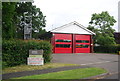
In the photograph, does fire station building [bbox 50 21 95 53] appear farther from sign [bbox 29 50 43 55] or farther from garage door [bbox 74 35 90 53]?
sign [bbox 29 50 43 55]

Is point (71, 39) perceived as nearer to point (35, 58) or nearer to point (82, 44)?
point (82, 44)

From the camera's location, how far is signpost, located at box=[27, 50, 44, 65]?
11.9 meters

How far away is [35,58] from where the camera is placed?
1208cm

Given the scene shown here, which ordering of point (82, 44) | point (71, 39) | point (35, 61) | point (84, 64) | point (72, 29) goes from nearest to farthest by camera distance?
point (35, 61)
point (84, 64)
point (71, 39)
point (72, 29)
point (82, 44)

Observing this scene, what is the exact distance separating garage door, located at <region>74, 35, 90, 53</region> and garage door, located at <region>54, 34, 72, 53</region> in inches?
56.0

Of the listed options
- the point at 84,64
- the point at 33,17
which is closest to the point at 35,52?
the point at 84,64

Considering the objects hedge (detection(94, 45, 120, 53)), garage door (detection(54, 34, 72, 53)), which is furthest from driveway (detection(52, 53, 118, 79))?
hedge (detection(94, 45, 120, 53))

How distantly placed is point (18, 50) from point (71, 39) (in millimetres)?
19497

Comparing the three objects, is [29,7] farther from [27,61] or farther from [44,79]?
[44,79]

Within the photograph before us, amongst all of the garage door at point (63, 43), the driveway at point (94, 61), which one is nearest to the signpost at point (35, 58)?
the driveway at point (94, 61)

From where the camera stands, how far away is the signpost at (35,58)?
1195cm

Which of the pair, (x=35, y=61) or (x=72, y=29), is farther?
(x=72, y=29)

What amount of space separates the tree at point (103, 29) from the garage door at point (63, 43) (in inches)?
428

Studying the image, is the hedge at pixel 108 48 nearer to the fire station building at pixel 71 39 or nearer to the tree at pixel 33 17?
the fire station building at pixel 71 39
